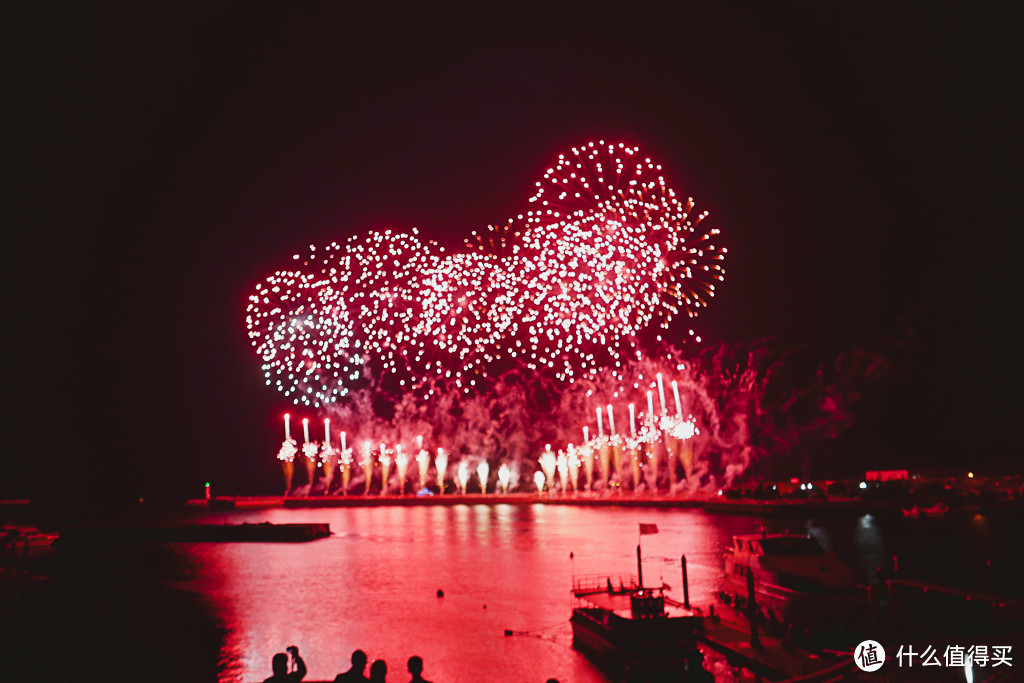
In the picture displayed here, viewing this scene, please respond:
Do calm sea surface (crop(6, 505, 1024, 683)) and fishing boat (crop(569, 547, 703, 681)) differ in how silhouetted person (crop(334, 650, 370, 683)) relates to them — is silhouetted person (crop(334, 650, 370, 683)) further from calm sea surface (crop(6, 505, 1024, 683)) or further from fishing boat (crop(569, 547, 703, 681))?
calm sea surface (crop(6, 505, 1024, 683))

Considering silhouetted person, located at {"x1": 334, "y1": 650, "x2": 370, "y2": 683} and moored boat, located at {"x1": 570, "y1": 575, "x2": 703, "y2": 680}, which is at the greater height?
silhouetted person, located at {"x1": 334, "y1": 650, "x2": 370, "y2": 683}

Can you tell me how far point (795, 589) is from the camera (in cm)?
1911

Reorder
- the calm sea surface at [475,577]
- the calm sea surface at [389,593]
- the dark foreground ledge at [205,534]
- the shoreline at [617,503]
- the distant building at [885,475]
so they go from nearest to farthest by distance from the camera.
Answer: the calm sea surface at [389,593] → the calm sea surface at [475,577] → the shoreline at [617,503] → the dark foreground ledge at [205,534] → the distant building at [885,475]

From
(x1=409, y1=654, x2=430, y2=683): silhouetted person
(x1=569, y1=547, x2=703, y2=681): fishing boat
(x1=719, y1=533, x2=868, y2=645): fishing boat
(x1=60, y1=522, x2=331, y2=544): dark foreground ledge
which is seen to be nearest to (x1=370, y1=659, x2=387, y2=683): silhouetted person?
(x1=409, y1=654, x2=430, y2=683): silhouetted person

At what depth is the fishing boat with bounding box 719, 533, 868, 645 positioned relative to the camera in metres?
→ 18.0

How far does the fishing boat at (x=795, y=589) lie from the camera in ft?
59.2

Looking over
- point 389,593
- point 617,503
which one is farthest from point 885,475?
point 389,593

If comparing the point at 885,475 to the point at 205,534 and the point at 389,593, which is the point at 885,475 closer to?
the point at 389,593

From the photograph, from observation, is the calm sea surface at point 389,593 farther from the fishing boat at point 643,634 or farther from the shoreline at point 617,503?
the shoreline at point 617,503

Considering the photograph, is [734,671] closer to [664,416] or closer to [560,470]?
[664,416]

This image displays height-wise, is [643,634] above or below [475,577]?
above

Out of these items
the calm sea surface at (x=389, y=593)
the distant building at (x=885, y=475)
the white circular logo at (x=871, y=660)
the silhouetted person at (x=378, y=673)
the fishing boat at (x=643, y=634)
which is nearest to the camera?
the white circular logo at (x=871, y=660)

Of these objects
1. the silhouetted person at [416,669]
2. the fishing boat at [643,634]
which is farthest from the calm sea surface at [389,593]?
the silhouetted person at [416,669]

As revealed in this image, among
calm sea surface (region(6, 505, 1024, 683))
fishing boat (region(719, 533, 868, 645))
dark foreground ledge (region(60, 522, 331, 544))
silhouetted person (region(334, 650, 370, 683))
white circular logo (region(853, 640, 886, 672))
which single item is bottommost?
calm sea surface (region(6, 505, 1024, 683))
